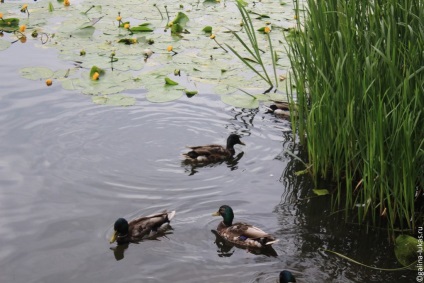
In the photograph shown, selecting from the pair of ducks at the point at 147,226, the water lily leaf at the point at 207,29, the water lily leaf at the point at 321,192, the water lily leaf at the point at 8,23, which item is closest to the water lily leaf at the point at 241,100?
the water lily leaf at the point at 321,192

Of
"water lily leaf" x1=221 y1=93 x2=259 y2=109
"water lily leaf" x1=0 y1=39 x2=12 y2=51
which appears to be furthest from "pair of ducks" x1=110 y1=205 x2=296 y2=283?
"water lily leaf" x1=0 y1=39 x2=12 y2=51

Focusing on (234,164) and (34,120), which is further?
(34,120)

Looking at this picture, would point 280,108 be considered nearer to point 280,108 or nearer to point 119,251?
point 280,108

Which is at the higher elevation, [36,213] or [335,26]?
[335,26]

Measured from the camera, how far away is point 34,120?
7.81 meters

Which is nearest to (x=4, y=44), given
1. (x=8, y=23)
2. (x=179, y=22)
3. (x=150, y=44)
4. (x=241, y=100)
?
(x=8, y=23)

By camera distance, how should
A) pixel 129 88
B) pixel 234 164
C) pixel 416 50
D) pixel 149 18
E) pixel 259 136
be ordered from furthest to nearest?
pixel 149 18, pixel 129 88, pixel 259 136, pixel 234 164, pixel 416 50

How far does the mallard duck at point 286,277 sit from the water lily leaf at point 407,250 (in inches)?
37.9

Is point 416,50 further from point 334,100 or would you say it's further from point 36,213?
point 36,213

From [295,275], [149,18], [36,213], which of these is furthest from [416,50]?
[149,18]

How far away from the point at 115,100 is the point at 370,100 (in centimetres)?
346

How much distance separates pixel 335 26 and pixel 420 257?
86.0 inches

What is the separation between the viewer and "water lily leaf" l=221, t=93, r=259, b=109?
8.16m

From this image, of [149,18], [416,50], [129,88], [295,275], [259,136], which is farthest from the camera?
[149,18]
